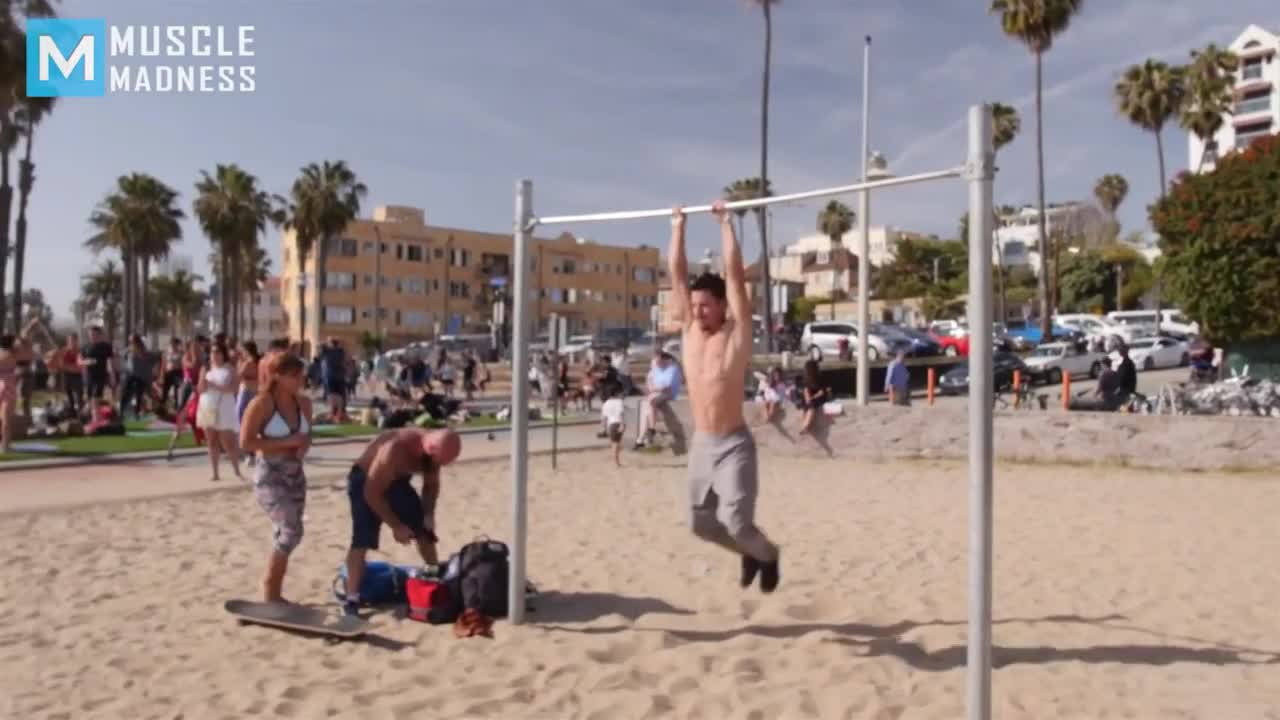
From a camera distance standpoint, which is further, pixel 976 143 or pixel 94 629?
pixel 94 629

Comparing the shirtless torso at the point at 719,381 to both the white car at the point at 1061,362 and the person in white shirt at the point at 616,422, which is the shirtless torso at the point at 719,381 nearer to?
the person in white shirt at the point at 616,422

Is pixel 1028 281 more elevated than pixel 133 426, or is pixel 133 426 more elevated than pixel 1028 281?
pixel 1028 281

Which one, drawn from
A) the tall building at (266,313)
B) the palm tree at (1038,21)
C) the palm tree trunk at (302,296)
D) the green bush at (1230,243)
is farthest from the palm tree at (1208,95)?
the tall building at (266,313)

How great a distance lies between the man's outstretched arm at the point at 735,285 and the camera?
5148 mm

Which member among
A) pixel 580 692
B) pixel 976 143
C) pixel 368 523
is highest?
pixel 976 143

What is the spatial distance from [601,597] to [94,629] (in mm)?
2884

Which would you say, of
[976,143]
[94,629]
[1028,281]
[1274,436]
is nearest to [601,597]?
[94,629]

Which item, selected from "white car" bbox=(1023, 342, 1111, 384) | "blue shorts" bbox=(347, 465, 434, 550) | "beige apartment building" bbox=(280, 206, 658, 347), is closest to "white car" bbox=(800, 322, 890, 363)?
"white car" bbox=(1023, 342, 1111, 384)

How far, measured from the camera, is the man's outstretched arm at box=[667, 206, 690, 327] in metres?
5.45

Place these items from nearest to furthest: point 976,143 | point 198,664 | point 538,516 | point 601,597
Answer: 1. point 976,143
2. point 198,664
3. point 601,597
4. point 538,516

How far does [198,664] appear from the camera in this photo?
503cm

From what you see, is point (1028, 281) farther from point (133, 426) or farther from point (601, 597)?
point (601, 597)

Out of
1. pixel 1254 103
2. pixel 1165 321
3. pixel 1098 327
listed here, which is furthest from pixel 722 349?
pixel 1254 103

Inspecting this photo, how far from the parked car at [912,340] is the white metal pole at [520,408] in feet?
99.3
